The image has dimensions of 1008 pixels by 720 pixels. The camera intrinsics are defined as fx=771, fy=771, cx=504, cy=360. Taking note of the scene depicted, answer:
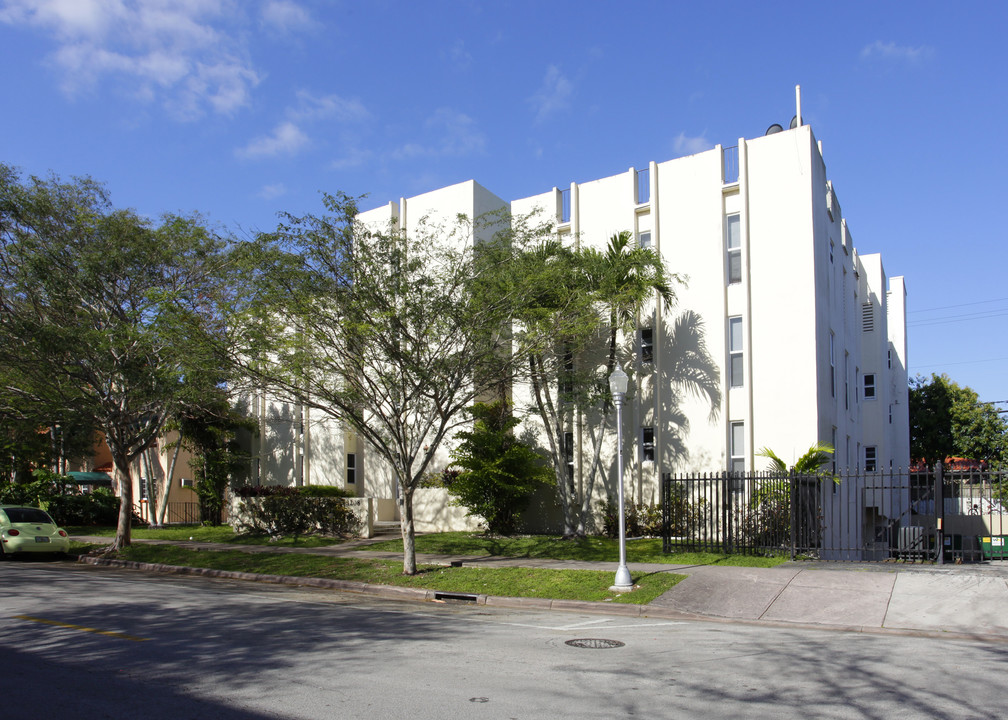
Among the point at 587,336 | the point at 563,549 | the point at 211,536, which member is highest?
the point at 587,336

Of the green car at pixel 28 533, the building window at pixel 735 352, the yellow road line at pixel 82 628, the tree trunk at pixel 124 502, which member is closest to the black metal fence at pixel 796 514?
the building window at pixel 735 352

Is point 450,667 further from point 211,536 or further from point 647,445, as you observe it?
point 211,536

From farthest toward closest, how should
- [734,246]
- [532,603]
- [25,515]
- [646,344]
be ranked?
[646,344], [734,246], [25,515], [532,603]

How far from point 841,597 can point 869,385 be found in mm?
21328

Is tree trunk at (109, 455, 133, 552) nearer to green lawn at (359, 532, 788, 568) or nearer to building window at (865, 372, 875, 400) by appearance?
green lawn at (359, 532, 788, 568)

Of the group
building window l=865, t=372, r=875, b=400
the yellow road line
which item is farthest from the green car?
building window l=865, t=372, r=875, b=400

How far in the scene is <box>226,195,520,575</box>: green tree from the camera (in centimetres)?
1570

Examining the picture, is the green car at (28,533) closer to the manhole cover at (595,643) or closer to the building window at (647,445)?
the building window at (647,445)

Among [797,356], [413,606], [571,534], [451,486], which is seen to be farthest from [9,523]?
[797,356]

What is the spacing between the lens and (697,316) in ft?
72.8

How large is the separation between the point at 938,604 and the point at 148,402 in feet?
61.4

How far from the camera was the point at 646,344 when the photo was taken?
2312 cm

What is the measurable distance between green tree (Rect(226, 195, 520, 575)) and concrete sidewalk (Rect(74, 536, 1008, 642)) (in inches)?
169

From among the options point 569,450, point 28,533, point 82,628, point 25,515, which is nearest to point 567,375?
point 569,450
